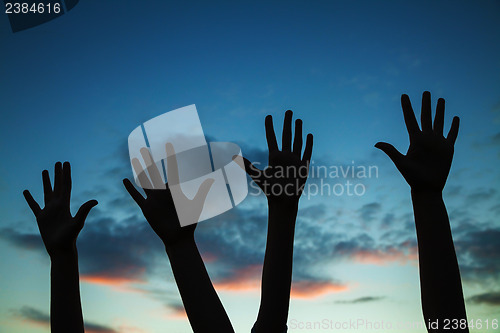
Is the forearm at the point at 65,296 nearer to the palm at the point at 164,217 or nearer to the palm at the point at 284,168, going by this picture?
the palm at the point at 164,217

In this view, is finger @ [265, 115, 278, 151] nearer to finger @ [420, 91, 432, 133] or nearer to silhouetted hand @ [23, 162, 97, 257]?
finger @ [420, 91, 432, 133]

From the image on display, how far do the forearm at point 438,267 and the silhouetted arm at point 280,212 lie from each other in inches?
40.7

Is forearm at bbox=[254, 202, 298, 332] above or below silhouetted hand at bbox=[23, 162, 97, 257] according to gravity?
below

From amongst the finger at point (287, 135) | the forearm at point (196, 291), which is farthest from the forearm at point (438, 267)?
the forearm at point (196, 291)

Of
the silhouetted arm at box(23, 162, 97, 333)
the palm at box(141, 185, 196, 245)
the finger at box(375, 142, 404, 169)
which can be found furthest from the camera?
the silhouetted arm at box(23, 162, 97, 333)

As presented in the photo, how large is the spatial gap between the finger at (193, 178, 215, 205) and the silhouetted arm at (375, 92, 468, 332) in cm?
154

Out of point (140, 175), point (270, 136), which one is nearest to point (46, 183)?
point (140, 175)

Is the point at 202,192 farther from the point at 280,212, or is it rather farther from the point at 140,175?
the point at 280,212

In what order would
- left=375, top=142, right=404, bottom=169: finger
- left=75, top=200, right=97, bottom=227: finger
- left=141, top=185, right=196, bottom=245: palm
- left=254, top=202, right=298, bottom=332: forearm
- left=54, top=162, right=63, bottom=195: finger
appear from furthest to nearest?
left=54, top=162, right=63, bottom=195: finger < left=75, top=200, right=97, bottom=227: finger < left=141, top=185, right=196, bottom=245: palm < left=375, top=142, right=404, bottom=169: finger < left=254, top=202, right=298, bottom=332: forearm

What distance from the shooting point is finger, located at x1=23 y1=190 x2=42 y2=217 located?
16.5 ft

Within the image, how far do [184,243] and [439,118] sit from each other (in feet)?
8.39

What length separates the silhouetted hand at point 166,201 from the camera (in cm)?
394

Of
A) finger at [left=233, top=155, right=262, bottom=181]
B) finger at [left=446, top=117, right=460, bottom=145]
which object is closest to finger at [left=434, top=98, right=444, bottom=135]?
finger at [left=446, top=117, right=460, bottom=145]

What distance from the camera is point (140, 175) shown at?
13.9 ft
